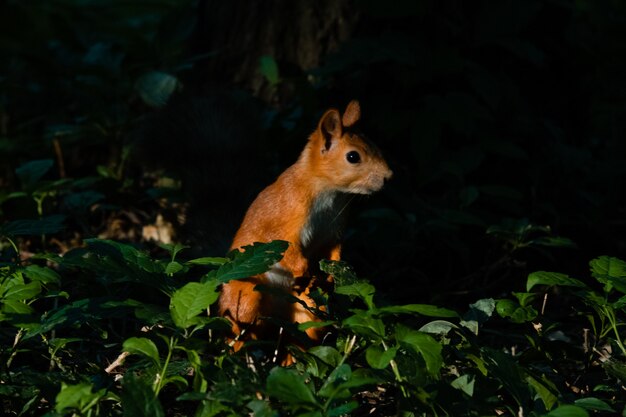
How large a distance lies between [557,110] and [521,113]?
0.41m

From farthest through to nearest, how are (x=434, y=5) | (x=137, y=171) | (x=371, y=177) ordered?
(x=137, y=171) < (x=434, y=5) < (x=371, y=177)

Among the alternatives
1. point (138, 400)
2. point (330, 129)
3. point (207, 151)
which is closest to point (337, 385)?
point (138, 400)

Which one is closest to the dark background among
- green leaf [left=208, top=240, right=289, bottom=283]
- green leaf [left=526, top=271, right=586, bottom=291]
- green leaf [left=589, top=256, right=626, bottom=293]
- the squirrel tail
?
the squirrel tail

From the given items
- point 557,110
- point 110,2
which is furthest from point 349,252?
point 110,2

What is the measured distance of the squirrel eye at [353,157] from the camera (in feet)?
8.47

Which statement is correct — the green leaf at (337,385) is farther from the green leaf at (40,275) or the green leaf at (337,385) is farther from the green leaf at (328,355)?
the green leaf at (40,275)

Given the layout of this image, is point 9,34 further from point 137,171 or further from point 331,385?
point 331,385

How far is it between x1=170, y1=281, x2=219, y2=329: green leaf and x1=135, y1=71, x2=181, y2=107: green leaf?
187 cm

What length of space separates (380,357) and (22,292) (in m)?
0.78

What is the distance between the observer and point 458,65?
3.38 metres

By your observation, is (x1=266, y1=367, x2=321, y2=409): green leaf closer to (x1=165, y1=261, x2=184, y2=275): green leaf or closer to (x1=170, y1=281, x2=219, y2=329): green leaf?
(x1=170, y1=281, x2=219, y2=329): green leaf

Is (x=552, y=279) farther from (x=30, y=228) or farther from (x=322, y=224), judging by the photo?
(x=30, y=228)

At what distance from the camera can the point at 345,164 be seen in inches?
102

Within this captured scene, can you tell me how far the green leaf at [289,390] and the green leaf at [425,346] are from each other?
0.26 m
